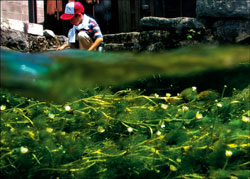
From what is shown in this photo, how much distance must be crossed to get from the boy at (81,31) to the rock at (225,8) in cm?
169

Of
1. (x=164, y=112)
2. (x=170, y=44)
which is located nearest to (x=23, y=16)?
(x=170, y=44)

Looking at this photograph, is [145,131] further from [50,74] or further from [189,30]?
[189,30]

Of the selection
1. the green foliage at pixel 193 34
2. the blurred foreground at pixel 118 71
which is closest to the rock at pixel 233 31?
the green foliage at pixel 193 34

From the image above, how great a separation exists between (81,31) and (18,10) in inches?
163

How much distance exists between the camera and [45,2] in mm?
8703

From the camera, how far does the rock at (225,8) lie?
4996 millimetres

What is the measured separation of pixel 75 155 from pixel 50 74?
47 centimetres

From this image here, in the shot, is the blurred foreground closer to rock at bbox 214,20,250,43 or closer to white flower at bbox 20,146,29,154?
white flower at bbox 20,146,29,154

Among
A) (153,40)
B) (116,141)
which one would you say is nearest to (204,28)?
(153,40)

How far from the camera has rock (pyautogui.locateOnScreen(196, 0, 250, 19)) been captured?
16.4 ft

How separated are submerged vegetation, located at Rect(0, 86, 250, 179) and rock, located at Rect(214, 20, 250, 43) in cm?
329

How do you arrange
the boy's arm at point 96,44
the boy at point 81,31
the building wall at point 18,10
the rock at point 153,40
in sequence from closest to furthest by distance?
1. the boy's arm at point 96,44
2. the boy at point 81,31
3. the rock at point 153,40
4. the building wall at point 18,10

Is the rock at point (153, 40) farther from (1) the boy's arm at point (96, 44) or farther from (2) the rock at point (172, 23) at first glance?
(1) the boy's arm at point (96, 44)

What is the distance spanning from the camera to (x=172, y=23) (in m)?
5.36
